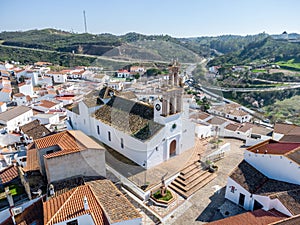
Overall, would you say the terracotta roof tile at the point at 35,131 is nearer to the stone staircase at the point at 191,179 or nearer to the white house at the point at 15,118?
the white house at the point at 15,118

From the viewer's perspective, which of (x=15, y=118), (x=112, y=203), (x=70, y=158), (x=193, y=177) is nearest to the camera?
(x=112, y=203)

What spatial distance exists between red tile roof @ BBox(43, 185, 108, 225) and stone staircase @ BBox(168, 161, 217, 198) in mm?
6073

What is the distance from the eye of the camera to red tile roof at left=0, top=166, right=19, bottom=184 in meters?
16.4

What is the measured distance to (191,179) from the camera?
53.3 ft

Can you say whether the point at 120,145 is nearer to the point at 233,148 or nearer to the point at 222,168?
the point at 222,168

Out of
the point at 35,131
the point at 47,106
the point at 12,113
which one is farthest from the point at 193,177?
the point at 47,106

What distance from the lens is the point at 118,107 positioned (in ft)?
68.1

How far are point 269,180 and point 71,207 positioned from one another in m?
11.6

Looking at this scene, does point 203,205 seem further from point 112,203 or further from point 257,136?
point 257,136

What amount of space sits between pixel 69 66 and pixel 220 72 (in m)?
55.8

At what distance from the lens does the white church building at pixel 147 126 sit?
16641mm

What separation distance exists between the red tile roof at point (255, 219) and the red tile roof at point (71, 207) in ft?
19.0

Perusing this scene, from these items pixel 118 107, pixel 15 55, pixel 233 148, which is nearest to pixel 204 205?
pixel 233 148

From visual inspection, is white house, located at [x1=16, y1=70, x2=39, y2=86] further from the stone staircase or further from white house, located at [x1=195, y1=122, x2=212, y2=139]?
the stone staircase
